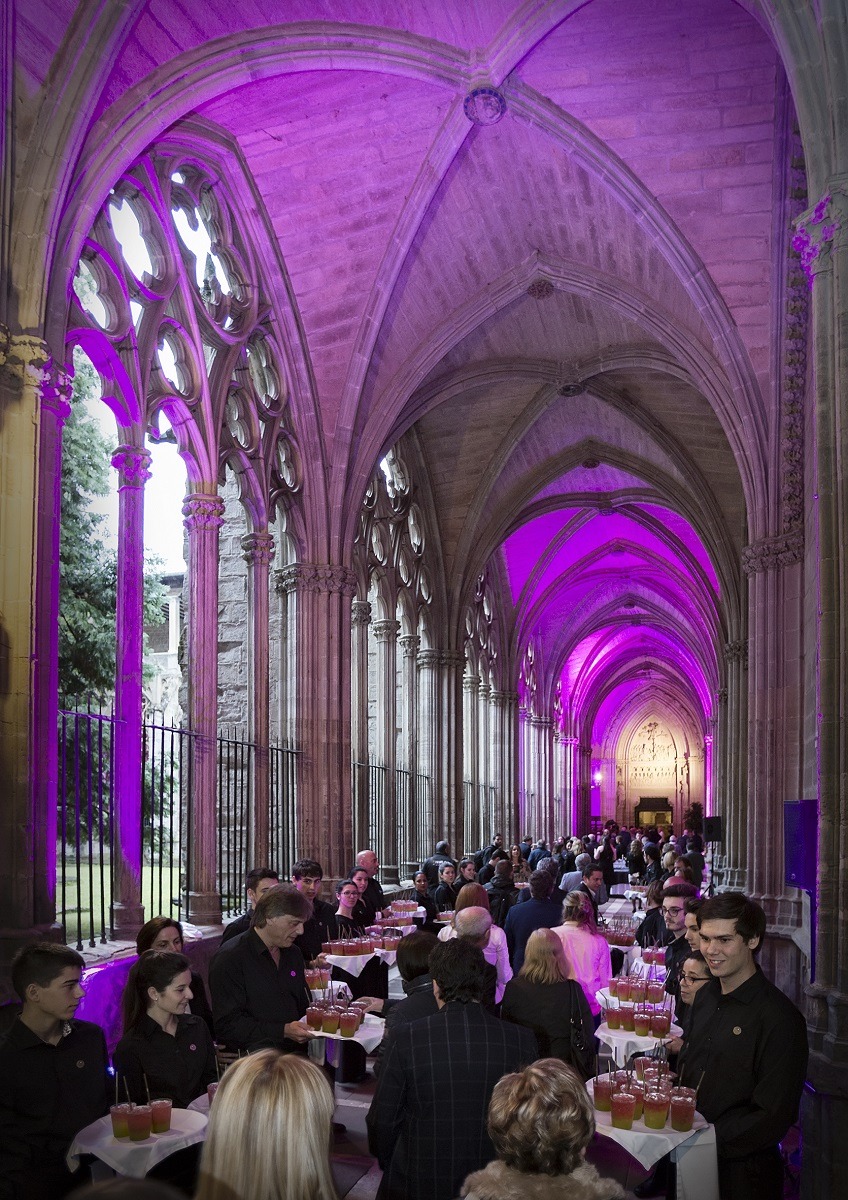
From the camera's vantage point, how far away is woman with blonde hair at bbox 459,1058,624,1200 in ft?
7.48

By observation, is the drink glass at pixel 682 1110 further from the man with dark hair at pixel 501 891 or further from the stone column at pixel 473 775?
the stone column at pixel 473 775

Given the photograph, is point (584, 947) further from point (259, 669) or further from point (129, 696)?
point (259, 669)

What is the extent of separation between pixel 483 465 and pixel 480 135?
7.73 metres

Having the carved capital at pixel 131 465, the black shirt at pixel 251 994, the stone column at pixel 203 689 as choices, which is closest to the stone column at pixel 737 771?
the stone column at pixel 203 689

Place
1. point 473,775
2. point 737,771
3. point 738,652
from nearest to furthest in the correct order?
1. point 737,771
2. point 738,652
3. point 473,775

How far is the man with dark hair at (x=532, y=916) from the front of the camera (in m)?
7.88

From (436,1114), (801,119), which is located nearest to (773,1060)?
(436,1114)

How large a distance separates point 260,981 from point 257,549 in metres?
7.04

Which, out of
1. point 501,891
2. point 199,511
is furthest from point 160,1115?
point 501,891

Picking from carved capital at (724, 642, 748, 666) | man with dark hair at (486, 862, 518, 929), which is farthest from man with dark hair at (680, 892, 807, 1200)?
carved capital at (724, 642, 748, 666)

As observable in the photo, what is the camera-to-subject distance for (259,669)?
38.7 ft

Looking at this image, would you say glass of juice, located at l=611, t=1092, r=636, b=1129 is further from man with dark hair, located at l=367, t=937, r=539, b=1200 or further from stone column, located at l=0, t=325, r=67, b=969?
stone column, located at l=0, t=325, r=67, b=969

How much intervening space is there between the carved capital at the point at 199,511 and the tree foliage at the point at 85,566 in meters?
3.69

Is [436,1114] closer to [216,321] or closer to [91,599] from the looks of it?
[216,321]
